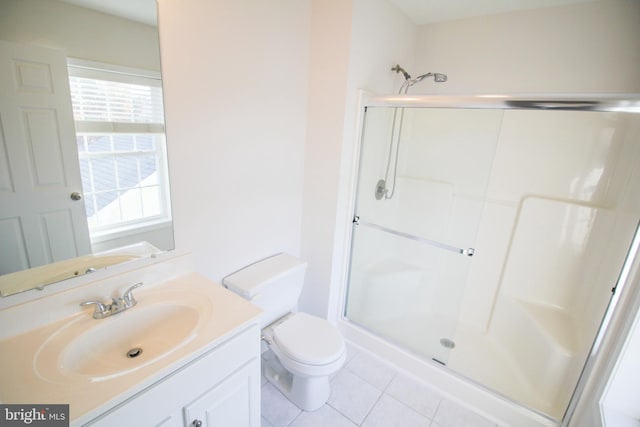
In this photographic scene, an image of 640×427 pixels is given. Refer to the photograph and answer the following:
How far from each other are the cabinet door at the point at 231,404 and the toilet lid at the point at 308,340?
1.09 ft

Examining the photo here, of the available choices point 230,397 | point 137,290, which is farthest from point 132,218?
point 230,397

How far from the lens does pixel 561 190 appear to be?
1.94 metres

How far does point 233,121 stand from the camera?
153cm

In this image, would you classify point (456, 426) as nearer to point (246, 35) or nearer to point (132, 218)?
point (132, 218)

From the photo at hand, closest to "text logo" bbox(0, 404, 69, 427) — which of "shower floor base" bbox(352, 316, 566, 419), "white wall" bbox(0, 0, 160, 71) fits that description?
"white wall" bbox(0, 0, 160, 71)

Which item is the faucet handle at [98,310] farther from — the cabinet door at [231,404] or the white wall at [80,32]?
the white wall at [80,32]

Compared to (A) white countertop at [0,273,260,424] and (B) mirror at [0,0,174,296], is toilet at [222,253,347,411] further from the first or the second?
(B) mirror at [0,0,174,296]

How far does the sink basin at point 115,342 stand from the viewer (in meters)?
0.87

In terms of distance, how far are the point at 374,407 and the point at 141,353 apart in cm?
134

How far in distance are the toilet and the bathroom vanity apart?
0.32 metres

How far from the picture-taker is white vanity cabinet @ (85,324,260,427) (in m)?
0.82

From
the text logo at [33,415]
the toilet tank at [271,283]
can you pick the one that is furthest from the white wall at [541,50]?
the text logo at [33,415]

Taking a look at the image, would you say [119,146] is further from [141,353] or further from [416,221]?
[416,221]

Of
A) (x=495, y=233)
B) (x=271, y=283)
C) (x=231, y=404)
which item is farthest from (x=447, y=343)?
(x=231, y=404)
